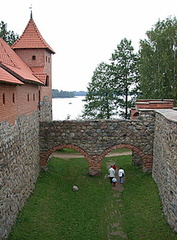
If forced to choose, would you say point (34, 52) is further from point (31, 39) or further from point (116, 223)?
point (116, 223)

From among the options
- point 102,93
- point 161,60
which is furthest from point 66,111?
point 161,60

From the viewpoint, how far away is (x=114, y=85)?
28797 mm

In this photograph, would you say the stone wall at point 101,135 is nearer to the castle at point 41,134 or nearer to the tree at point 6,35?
the castle at point 41,134

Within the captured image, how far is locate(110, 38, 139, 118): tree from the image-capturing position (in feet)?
91.8

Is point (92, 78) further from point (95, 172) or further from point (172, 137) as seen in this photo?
point (172, 137)

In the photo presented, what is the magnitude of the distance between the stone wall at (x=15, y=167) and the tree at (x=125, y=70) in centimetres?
1653

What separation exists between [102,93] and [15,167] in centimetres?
2044

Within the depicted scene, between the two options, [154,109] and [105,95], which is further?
[105,95]

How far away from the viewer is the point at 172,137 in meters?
9.80

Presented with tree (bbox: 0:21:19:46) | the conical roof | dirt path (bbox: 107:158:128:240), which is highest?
tree (bbox: 0:21:19:46)

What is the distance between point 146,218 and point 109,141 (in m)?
5.24

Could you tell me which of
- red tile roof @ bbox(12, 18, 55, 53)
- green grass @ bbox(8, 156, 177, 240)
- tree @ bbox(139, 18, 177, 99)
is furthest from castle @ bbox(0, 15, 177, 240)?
tree @ bbox(139, 18, 177, 99)

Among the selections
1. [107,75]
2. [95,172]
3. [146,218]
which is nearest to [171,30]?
[107,75]

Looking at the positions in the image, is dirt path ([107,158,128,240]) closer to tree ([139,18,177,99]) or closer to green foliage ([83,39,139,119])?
tree ([139,18,177,99])
